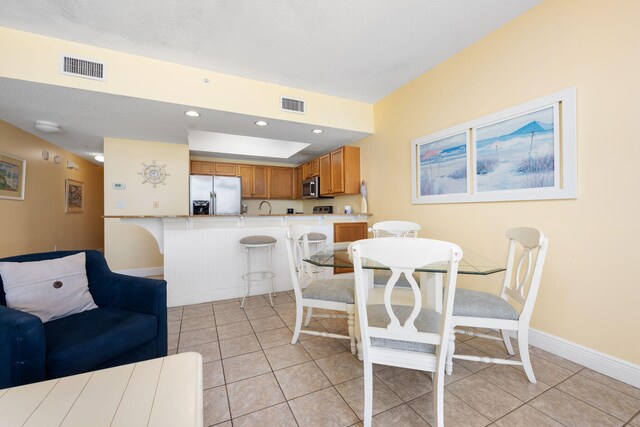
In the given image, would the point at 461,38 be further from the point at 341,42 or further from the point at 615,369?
the point at 615,369

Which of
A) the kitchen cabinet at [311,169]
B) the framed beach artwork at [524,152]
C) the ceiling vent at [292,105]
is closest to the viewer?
the framed beach artwork at [524,152]

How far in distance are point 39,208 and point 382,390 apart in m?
5.53

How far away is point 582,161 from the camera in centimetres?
175

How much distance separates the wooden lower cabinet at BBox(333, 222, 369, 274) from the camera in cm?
376

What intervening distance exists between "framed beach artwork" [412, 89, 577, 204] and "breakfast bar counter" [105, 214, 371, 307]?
7.26 ft

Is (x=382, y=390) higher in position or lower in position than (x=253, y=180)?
lower

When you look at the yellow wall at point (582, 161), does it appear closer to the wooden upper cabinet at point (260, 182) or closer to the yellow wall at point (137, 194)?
the wooden upper cabinet at point (260, 182)

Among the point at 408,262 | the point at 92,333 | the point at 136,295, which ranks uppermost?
the point at 408,262

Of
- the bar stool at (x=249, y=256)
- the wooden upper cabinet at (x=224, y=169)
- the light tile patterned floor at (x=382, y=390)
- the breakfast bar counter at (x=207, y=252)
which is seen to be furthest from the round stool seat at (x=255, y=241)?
the wooden upper cabinet at (x=224, y=169)

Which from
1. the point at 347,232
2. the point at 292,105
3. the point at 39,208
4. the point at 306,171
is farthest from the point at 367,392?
the point at 39,208

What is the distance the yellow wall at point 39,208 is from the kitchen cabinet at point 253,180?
10.1ft

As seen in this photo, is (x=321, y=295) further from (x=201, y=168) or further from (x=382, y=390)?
(x=201, y=168)

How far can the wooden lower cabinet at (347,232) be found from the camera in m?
3.76

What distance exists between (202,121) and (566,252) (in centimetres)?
387
